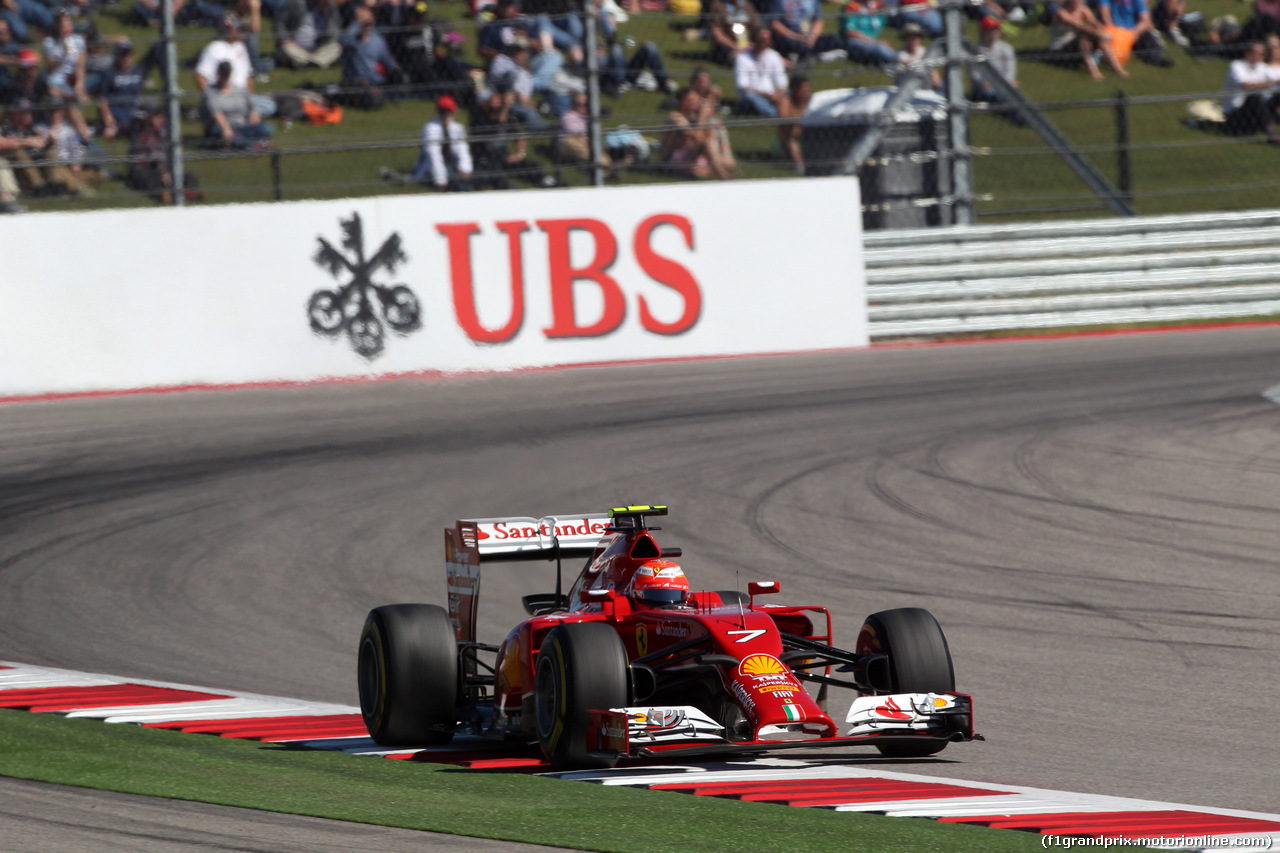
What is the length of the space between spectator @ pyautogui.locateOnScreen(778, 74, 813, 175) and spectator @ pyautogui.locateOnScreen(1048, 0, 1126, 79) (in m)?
3.21

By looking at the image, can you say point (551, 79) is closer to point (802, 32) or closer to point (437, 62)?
point (437, 62)

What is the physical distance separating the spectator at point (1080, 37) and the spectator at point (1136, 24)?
1.23ft

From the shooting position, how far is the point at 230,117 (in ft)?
56.6

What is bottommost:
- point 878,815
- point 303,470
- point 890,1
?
point 878,815

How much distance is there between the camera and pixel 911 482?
11953 millimetres

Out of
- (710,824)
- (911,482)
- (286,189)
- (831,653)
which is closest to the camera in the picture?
(710,824)

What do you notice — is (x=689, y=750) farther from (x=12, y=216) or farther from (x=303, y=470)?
(x=12, y=216)

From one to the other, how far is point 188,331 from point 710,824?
11722 millimetres

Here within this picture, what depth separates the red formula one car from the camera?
20.5ft

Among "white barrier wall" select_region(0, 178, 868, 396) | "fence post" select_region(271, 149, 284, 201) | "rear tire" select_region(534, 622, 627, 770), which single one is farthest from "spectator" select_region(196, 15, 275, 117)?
"rear tire" select_region(534, 622, 627, 770)

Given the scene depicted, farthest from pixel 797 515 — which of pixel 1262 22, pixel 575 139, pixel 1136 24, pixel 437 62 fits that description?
pixel 1262 22

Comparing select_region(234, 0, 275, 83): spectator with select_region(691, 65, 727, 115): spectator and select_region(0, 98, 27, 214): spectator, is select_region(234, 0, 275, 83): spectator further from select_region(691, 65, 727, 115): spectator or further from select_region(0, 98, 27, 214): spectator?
select_region(691, 65, 727, 115): spectator

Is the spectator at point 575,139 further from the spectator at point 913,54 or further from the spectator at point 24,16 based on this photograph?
the spectator at point 24,16

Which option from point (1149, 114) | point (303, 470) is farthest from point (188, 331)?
point (1149, 114)
